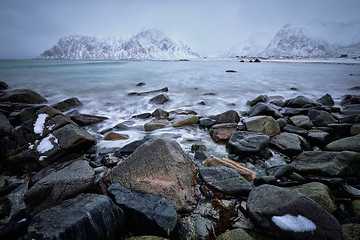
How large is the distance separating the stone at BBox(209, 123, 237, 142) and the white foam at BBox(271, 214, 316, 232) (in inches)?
89.1

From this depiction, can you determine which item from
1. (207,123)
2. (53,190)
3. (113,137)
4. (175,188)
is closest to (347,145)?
(207,123)

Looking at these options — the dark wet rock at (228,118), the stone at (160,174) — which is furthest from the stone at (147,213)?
the dark wet rock at (228,118)

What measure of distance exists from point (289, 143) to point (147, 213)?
9.52 feet

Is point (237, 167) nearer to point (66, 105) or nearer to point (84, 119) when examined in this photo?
point (84, 119)

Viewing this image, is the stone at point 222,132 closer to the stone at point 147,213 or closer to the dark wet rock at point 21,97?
the stone at point 147,213

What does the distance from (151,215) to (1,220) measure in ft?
5.64

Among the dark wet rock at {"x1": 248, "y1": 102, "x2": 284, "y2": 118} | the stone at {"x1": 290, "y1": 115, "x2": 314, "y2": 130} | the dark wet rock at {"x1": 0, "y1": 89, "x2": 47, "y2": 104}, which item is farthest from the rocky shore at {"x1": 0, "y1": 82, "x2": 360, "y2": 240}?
the dark wet rock at {"x1": 0, "y1": 89, "x2": 47, "y2": 104}

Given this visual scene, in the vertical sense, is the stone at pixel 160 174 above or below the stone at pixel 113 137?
above

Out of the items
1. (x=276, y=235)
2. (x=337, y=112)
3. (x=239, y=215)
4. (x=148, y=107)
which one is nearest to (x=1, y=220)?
(x=239, y=215)

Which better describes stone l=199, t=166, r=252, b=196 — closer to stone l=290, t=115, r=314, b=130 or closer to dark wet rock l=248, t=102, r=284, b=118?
stone l=290, t=115, r=314, b=130

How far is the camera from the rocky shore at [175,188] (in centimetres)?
149

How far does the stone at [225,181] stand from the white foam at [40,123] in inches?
117

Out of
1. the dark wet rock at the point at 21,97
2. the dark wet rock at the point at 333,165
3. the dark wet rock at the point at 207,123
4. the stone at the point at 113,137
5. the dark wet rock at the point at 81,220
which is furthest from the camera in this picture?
the dark wet rock at the point at 21,97

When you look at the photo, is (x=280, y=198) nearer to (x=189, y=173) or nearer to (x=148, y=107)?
(x=189, y=173)
